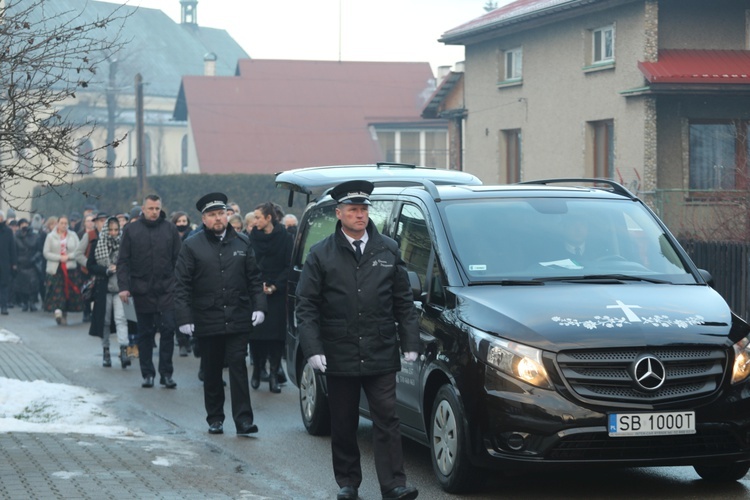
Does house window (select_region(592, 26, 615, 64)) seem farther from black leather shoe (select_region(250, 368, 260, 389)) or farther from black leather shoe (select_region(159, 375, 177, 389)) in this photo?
→ black leather shoe (select_region(159, 375, 177, 389))

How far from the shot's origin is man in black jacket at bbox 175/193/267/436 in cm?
1030

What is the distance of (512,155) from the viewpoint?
34.2 meters

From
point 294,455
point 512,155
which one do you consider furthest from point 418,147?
point 294,455

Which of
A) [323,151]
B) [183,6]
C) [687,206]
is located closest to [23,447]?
[687,206]

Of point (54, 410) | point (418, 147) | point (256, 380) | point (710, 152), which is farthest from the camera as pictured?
point (418, 147)

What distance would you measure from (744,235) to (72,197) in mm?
38718

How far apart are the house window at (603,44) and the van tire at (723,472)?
21.2 metres

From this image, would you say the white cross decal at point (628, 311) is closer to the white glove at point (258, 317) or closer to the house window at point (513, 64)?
the white glove at point (258, 317)

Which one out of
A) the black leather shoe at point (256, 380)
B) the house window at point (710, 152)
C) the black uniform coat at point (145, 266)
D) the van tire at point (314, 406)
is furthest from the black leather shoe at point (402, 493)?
the house window at point (710, 152)

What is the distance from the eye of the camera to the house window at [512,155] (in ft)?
111

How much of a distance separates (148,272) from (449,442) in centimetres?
682

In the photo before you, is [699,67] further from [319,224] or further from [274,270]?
[319,224]

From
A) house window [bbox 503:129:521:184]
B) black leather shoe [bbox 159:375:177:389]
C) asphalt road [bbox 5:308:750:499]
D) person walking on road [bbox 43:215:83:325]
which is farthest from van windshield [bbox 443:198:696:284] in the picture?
house window [bbox 503:129:521:184]

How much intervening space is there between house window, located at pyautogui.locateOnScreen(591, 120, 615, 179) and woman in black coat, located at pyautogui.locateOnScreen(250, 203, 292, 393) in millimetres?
16430
